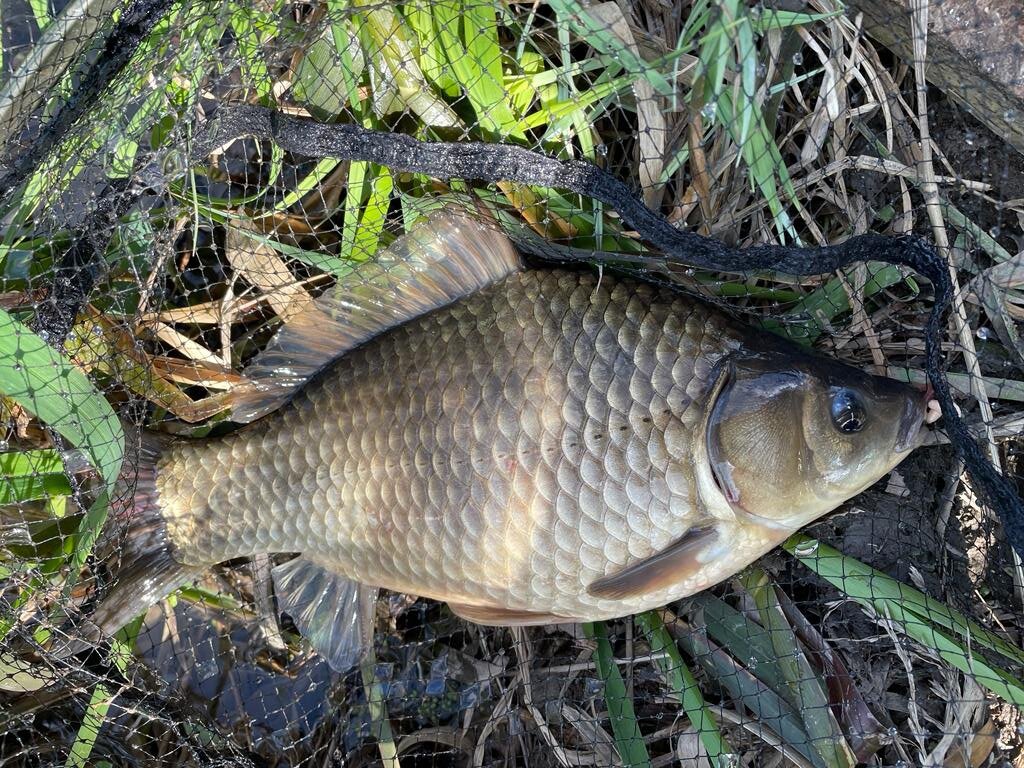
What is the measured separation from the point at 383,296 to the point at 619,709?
1098 mm

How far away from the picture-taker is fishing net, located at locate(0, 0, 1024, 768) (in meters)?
1.75

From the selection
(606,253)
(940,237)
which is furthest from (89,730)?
(940,237)

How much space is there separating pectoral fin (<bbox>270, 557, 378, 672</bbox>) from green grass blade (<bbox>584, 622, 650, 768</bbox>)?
0.55 meters

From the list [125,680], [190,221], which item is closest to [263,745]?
[125,680]

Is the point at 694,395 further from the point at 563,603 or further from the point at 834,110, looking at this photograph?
the point at 834,110

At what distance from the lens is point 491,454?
1.70 m

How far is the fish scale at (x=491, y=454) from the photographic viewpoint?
1.63m

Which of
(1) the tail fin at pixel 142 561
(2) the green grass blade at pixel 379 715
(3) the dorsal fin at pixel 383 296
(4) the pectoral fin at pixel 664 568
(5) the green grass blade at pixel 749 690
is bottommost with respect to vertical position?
(5) the green grass blade at pixel 749 690

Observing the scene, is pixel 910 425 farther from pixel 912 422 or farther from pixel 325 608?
pixel 325 608

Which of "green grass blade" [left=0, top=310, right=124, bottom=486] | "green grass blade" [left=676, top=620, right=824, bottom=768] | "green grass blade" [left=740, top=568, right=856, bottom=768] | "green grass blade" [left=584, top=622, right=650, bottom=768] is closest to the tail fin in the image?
"green grass blade" [left=0, top=310, right=124, bottom=486]

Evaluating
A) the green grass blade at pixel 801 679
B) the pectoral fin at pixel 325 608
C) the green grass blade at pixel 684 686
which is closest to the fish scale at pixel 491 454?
the pectoral fin at pixel 325 608

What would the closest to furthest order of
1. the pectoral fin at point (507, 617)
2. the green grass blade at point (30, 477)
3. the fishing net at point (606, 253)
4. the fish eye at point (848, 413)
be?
1. the fish eye at point (848, 413)
2. the fishing net at point (606, 253)
3. the pectoral fin at point (507, 617)
4. the green grass blade at point (30, 477)

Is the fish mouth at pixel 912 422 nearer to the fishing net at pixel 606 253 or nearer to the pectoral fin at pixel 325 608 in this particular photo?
the fishing net at pixel 606 253

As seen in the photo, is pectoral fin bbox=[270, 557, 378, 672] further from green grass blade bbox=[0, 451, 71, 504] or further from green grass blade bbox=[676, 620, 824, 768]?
green grass blade bbox=[676, 620, 824, 768]
